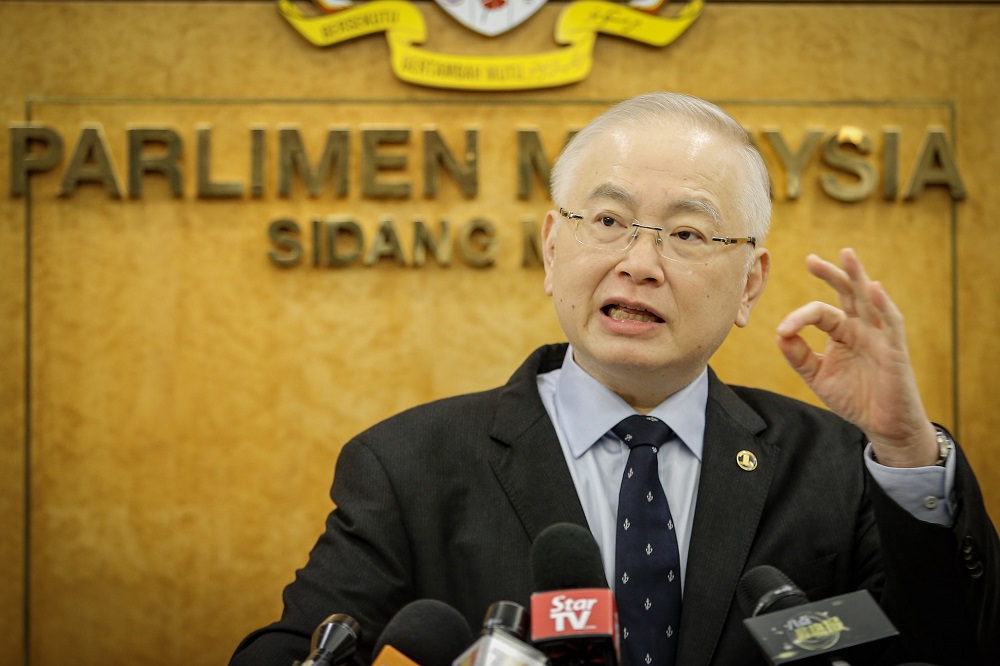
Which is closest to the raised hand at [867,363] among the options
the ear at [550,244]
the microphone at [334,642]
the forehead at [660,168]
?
the forehead at [660,168]

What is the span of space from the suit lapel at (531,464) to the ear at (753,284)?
409 mm

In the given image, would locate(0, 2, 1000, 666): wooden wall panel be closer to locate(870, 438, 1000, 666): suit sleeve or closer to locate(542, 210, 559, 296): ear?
locate(542, 210, 559, 296): ear

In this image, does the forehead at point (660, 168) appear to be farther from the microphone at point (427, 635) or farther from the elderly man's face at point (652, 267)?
the microphone at point (427, 635)

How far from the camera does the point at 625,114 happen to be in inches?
66.9

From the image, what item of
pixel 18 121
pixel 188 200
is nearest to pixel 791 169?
pixel 188 200

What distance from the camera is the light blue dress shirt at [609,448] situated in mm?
1642

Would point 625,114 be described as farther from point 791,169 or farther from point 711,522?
point 791,169

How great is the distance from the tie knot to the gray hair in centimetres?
38

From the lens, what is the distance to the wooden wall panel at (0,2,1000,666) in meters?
3.40

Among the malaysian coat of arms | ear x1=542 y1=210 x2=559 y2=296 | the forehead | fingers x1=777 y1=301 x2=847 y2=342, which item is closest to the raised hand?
fingers x1=777 y1=301 x2=847 y2=342

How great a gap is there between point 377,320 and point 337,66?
3.01 ft

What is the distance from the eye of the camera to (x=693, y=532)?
1.60 m

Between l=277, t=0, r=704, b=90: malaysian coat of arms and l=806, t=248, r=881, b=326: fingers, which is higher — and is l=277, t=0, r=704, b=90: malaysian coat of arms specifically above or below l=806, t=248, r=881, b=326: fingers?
above

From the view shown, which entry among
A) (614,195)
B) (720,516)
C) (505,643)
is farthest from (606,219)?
(505,643)
